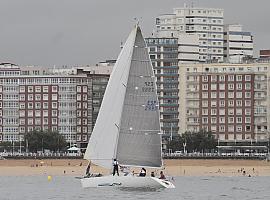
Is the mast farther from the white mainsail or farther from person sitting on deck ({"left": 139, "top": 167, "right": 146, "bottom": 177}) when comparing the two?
person sitting on deck ({"left": 139, "top": 167, "right": 146, "bottom": 177})

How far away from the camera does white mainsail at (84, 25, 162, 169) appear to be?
7406cm

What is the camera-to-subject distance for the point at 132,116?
74.3 m

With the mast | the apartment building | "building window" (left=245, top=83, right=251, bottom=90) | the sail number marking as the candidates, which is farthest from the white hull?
"building window" (left=245, top=83, right=251, bottom=90)

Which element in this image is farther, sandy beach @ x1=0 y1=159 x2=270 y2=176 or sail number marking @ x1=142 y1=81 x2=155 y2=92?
sandy beach @ x1=0 y1=159 x2=270 y2=176

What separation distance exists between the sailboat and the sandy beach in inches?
1534

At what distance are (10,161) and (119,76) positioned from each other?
8863cm

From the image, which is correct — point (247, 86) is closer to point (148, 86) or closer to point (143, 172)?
point (148, 86)

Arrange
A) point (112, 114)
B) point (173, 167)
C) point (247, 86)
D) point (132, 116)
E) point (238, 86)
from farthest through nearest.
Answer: point (247, 86) → point (238, 86) → point (173, 167) → point (112, 114) → point (132, 116)

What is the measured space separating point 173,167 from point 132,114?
7071 cm

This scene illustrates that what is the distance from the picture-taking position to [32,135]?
18750cm

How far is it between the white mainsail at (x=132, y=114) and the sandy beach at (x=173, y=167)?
39.0 m

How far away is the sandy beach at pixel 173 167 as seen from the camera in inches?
4995

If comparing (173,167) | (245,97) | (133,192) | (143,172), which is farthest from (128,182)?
(245,97)

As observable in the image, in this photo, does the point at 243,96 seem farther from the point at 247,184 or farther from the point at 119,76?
the point at 119,76
